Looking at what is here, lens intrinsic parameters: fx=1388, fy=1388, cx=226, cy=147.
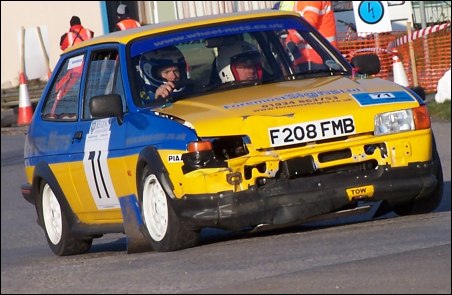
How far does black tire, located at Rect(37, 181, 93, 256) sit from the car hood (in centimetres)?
173

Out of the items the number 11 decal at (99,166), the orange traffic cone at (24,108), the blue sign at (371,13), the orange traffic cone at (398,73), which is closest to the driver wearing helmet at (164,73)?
the number 11 decal at (99,166)

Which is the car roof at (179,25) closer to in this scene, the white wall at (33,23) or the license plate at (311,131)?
the license plate at (311,131)

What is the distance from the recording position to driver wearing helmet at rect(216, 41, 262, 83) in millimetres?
9914

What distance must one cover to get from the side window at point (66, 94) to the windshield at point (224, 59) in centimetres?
87

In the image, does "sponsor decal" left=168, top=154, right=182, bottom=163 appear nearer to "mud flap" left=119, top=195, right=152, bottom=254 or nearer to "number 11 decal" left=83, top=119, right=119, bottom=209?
"mud flap" left=119, top=195, right=152, bottom=254

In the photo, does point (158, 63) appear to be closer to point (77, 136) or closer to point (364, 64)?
point (77, 136)

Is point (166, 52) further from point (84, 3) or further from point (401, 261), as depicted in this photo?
point (84, 3)

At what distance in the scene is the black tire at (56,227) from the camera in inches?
419

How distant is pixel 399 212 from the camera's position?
32.7ft

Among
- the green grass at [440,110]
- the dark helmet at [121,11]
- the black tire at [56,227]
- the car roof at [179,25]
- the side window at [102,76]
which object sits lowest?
the green grass at [440,110]

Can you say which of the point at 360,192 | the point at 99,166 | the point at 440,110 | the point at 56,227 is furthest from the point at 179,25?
the point at 440,110

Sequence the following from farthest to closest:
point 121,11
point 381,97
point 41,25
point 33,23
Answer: point 121,11, point 33,23, point 41,25, point 381,97

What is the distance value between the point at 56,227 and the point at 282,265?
358 cm

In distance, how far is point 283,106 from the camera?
9023 millimetres
